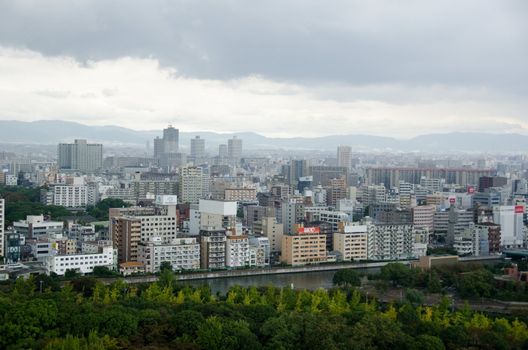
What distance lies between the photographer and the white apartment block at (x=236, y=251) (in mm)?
15312

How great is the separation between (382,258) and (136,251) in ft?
15.8

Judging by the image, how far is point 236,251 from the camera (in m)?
15.4

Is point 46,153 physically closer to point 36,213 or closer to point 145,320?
point 36,213

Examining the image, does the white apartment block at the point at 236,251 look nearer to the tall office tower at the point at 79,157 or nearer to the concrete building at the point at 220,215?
the concrete building at the point at 220,215

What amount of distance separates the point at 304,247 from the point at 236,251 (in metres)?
1.43

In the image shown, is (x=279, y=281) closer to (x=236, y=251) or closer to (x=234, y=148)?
(x=236, y=251)

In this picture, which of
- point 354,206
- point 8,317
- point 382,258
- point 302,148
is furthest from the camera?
point 302,148

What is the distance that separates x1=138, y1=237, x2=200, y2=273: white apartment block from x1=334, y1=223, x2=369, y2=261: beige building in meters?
2.99

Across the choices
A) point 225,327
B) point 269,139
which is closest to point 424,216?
point 225,327

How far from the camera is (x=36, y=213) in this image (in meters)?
20.5

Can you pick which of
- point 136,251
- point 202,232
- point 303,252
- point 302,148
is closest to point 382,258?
point 303,252

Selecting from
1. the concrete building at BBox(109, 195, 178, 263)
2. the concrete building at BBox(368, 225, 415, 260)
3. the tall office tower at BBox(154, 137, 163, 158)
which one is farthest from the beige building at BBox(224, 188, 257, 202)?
the tall office tower at BBox(154, 137, 163, 158)

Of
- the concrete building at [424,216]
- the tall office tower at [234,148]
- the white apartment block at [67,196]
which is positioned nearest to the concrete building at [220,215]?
the concrete building at [424,216]

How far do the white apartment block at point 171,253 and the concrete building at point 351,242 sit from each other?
2.99m
